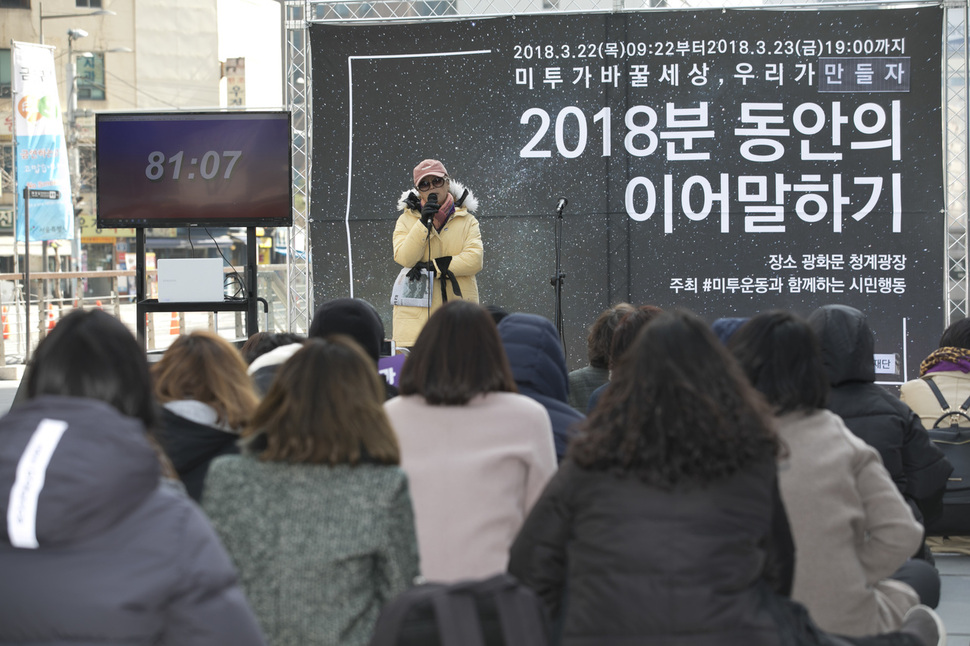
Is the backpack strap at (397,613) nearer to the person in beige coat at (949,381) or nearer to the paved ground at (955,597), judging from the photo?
the paved ground at (955,597)

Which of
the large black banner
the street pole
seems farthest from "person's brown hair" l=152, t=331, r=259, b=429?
the street pole

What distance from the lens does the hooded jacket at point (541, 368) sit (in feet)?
9.18

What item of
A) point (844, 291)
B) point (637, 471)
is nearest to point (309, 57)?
point (844, 291)

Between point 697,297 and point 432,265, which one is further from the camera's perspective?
point 697,297

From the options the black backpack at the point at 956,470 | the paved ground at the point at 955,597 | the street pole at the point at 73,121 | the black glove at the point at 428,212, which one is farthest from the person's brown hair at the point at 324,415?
the street pole at the point at 73,121

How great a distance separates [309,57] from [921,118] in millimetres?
4121

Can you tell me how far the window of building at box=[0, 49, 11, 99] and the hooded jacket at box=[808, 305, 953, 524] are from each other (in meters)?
29.9

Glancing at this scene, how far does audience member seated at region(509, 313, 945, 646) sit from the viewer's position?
5.82 ft

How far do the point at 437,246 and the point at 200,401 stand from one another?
10.5 feet

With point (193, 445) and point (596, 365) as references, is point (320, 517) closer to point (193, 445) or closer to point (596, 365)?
point (193, 445)

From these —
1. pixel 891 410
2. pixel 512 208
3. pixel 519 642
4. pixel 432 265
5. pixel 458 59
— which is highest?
pixel 458 59

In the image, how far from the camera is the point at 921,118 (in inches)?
250

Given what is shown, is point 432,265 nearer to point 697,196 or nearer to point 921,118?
point 697,196

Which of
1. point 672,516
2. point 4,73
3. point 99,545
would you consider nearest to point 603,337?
point 672,516
